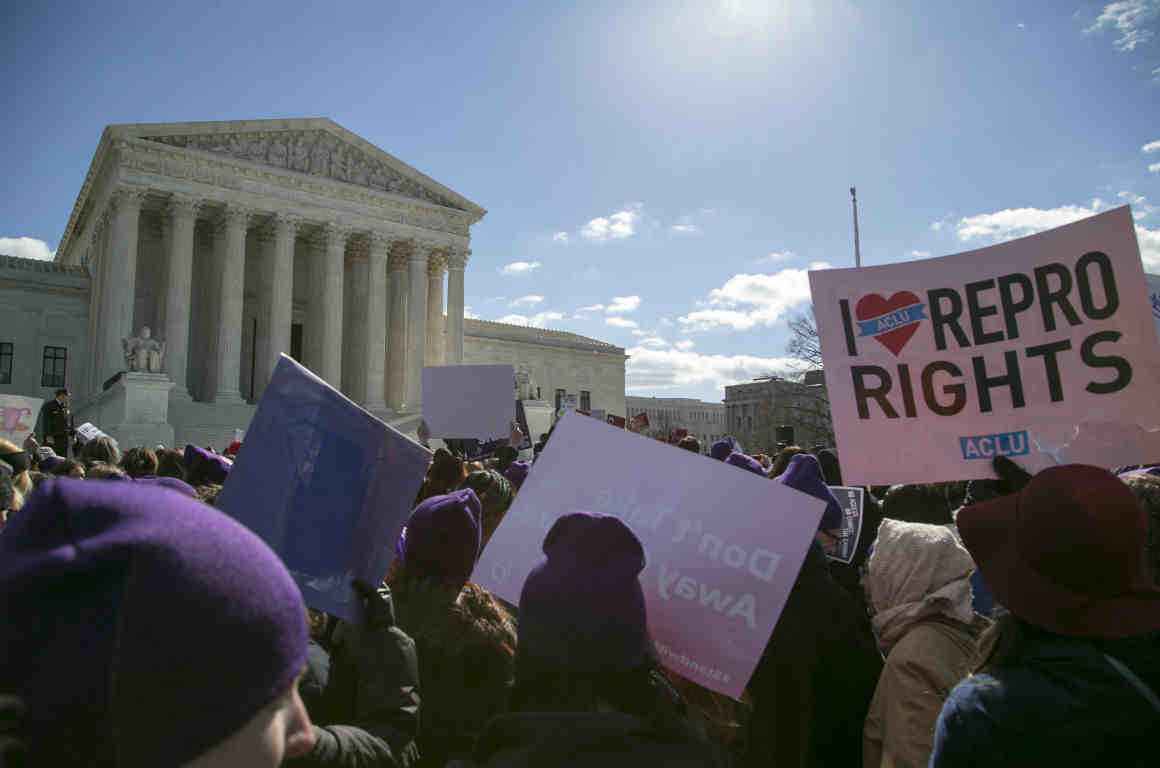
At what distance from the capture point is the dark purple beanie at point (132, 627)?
97cm

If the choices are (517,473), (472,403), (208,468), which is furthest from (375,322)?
(208,468)

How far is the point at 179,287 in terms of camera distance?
31.0 metres

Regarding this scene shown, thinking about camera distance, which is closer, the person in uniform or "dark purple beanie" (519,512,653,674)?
"dark purple beanie" (519,512,653,674)

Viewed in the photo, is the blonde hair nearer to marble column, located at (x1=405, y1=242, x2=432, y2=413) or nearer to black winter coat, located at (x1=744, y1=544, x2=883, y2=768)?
black winter coat, located at (x1=744, y1=544, x2=883, y2=768)

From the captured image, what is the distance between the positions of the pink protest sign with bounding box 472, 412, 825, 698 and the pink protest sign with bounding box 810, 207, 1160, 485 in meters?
1.36

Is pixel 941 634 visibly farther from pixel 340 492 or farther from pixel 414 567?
pixel 340 492

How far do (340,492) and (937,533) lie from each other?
2187mm

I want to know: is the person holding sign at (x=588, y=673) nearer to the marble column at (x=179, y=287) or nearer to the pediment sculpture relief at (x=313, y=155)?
the marble column at (x=179, y=287)

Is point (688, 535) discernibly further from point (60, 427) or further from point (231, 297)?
point (231, 297)

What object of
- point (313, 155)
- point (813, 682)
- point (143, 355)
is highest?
point (313, 155)

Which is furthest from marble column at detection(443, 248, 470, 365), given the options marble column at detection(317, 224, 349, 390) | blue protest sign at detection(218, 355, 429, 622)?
blue protest sign at detection(218, 355, 429, 622)

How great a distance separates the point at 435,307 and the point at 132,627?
1560 inches

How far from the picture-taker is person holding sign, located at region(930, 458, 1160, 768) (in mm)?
1639

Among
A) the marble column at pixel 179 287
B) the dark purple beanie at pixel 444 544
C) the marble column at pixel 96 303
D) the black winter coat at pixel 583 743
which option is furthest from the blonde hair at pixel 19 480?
the marble column at pixel 96 303
